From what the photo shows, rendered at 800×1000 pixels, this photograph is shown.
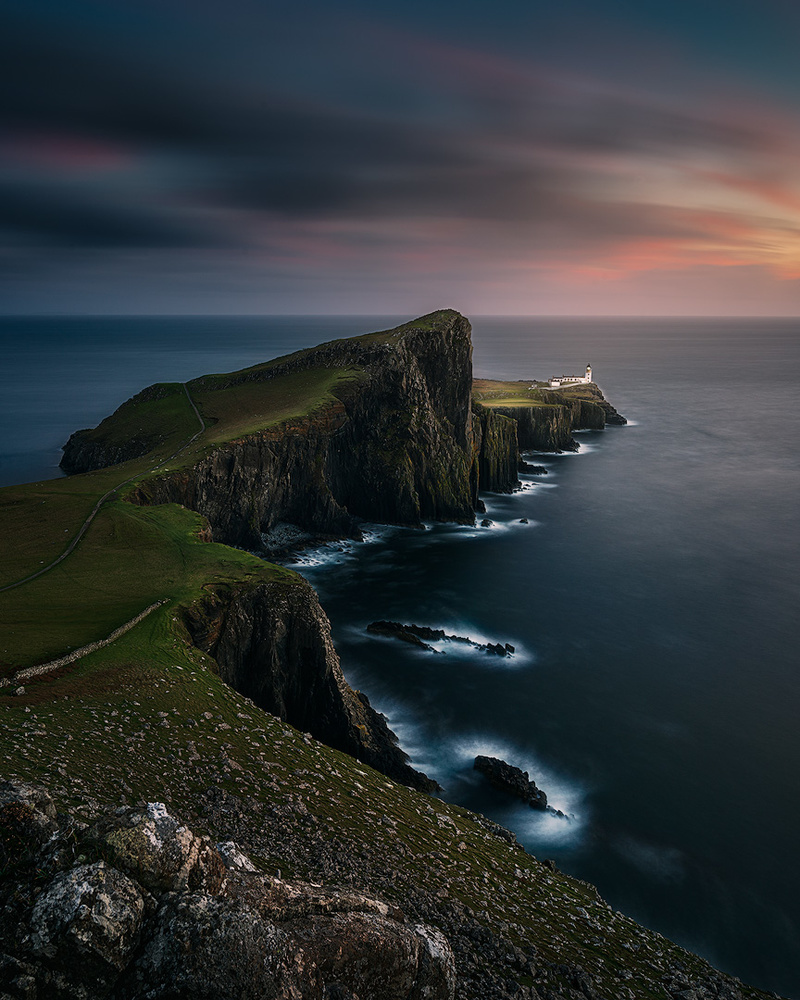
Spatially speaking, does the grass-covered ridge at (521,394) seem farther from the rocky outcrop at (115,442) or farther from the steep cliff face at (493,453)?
the rocky outcrop at (115,442)

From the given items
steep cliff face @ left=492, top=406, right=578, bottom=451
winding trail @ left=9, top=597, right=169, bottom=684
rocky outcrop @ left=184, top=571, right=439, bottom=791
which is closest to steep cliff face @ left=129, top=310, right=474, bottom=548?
rocky outcrop @ left=184, top=571, right=439, bottom=791

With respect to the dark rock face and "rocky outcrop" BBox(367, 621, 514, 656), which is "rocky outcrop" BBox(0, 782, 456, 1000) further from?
"rocky outcrop" BBox(367, 621, 514, 656)

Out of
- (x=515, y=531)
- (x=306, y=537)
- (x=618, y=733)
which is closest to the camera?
(x=618, y=733)

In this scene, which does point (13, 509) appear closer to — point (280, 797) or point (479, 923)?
point (280, 797)

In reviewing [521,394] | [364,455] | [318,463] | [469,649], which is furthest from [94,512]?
[521,394]

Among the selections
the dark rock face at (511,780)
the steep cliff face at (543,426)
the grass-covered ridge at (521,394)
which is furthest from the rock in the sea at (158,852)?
the grass-covered ridge at (521,394)

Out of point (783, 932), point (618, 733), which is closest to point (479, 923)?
point (783, 932)
